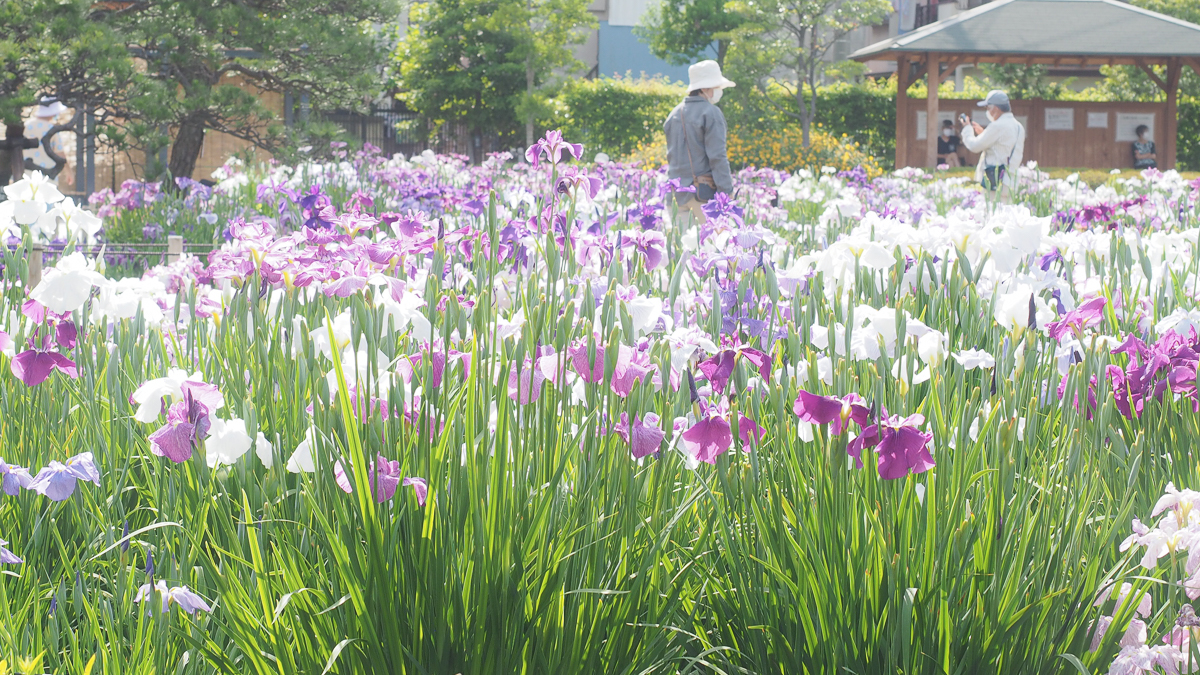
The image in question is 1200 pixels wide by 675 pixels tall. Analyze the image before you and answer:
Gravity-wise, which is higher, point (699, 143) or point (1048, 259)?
point (699, 143)

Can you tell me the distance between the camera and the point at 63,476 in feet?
5.34

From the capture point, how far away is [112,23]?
31.9 ft

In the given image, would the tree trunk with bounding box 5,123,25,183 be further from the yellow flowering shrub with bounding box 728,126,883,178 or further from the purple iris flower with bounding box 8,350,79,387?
the yellow flowering shrub with bounding box 728,126,883,178

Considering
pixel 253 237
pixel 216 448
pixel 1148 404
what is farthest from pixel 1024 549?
pixel 253 237

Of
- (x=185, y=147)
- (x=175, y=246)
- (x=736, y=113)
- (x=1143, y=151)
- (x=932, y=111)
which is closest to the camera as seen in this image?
(x=175, y=246)

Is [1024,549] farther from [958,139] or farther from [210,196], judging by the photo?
[958,139]

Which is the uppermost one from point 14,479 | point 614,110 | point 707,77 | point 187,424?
point 614,110

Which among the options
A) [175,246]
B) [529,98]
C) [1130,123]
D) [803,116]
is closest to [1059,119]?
[1130,123]

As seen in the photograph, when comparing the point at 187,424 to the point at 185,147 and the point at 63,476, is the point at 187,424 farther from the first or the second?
the point at 185,147

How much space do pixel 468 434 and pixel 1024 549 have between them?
2.65ft

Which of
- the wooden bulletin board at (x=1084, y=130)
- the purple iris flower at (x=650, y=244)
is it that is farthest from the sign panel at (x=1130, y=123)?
the purple iris flower at (x=650, y=244)

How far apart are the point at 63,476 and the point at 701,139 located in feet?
18.8

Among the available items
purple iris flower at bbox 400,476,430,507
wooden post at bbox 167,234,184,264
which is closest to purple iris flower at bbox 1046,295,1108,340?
purple iris flower at bbox 400,476,430,507

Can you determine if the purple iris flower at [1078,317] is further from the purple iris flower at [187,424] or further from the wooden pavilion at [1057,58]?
the wooden pavilion at [1057,58]
